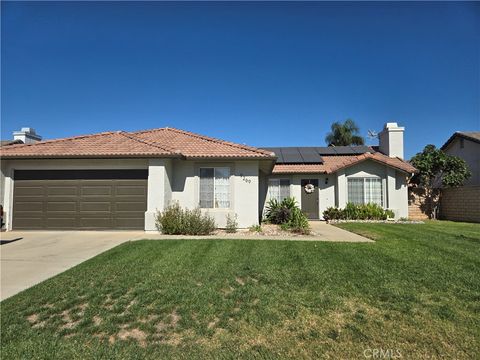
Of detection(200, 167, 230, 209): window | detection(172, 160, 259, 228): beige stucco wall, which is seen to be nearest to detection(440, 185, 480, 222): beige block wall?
detection(172, 160, 259, 228): beige stucco wall

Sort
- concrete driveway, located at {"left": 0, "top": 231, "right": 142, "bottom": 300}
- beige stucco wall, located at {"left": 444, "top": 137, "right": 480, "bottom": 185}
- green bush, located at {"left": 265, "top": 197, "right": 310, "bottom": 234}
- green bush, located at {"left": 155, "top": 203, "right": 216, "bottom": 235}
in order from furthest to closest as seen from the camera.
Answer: beige stucco wall, located at {"left": 444, "top": 137, "right": 480, "bottom": 185}, green bush, located at {"left": 265, "top": 197, "right": 310, "bottom": 234}, green bush, located at {"left": 155, "top": 203, "right": 216, "bottom": 235}, concrete driveway, located at {"left": 0, "top": 231, "right": 142, "bottom": 300}

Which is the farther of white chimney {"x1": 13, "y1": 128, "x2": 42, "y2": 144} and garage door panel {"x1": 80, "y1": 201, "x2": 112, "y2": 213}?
white chimney {"x1": 13, "y1": 128, "x2": 42, "y2": 144}

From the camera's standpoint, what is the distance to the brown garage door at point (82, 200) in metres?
12.5

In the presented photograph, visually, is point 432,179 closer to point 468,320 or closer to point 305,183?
point 305,183

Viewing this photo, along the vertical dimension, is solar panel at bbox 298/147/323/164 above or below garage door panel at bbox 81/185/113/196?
above

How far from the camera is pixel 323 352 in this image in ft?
11.2

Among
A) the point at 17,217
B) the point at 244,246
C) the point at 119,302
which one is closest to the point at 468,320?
the point at 119,302

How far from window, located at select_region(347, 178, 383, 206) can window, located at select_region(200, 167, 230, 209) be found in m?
9.37

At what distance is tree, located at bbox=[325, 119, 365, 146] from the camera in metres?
38.7

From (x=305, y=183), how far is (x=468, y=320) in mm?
15973

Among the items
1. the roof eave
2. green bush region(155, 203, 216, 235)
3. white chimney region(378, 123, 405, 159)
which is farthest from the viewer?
white chimney region(378, 123, 405, 159)

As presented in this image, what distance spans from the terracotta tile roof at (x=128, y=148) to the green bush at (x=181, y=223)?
2350mm

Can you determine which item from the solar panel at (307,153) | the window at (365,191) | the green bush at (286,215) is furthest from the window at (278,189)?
the window at (365,191)

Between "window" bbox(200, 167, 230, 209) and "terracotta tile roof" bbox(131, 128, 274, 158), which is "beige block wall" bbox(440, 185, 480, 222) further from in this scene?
"window" bbox(200, 167, 230, 209)
